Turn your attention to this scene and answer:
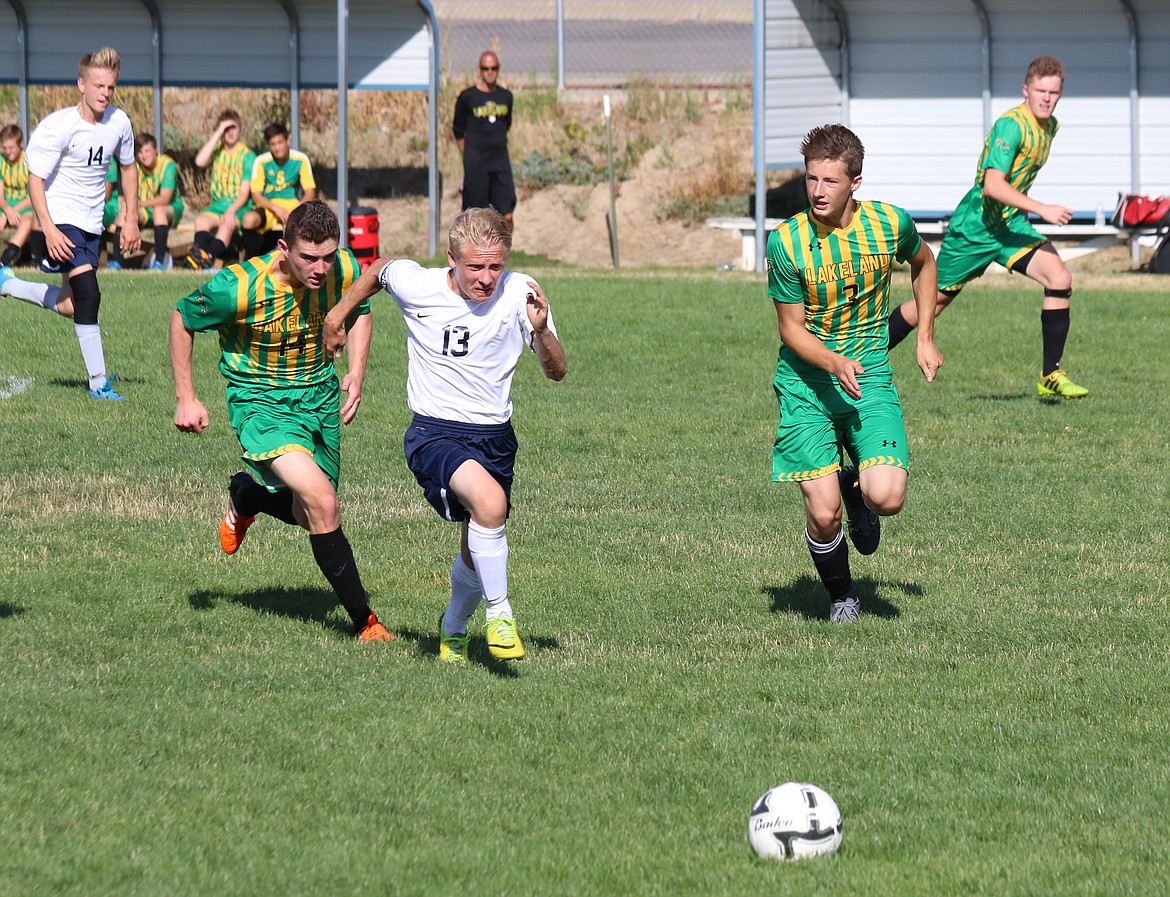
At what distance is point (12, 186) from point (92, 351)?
809cm

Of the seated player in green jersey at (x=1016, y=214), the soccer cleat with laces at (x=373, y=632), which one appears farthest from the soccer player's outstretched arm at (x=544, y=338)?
the seated player in green jersey at (x=1016, y=214)

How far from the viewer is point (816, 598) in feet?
23.2

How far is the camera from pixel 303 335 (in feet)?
21.5

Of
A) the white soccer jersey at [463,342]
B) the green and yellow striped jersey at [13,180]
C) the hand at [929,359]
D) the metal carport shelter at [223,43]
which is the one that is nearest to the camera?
the white soccer jersey at [463,342]

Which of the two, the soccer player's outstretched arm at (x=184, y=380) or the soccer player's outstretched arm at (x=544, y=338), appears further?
the soccer player's outstretched arm at (x=184, y=380)

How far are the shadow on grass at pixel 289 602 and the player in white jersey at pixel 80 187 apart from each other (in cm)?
451

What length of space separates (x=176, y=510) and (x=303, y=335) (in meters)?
2.54

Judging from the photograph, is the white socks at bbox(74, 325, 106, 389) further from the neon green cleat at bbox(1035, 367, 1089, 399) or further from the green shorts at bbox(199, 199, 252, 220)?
the green shorts at bbox(199, 199, 252, 220)

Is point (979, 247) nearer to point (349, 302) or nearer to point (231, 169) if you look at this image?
point (349, 302)

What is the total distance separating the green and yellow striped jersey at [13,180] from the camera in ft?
Answer: 61.0

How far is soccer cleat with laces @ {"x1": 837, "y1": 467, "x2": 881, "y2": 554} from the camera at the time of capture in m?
6.97

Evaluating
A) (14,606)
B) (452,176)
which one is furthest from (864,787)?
(452,176)

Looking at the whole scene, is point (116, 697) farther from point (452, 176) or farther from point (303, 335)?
point (452, 176)

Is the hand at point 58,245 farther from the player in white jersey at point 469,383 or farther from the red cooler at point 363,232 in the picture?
the red cooler at point 363,232
